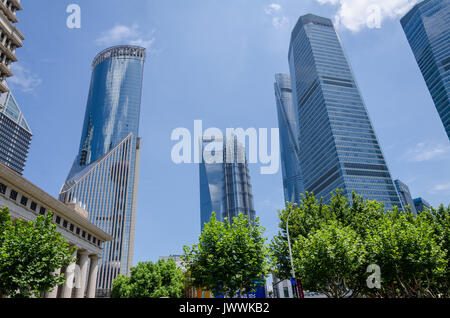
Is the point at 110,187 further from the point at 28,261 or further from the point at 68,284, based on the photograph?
the point at 28,261

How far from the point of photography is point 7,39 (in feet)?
196

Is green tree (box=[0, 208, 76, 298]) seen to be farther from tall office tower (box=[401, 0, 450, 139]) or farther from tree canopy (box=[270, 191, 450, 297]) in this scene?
tall office tower (box=[401, 0, 450, 139])

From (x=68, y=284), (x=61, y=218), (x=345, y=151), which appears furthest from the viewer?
(x=345, y=151)

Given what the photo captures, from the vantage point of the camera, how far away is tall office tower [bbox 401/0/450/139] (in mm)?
175375

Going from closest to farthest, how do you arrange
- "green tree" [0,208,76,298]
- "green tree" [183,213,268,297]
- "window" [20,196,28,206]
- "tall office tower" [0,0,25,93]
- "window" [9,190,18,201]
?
"green tree" [0,208,76,298] < "green tree" [183,213,268,297] < "window" [9,190,18,201] < "window" [20,196,28,206] < "tall office tower" [0,0,25,93]

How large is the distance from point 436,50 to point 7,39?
216 metres

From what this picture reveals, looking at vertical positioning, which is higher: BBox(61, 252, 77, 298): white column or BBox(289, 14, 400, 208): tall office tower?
BBox(289, 14, 400, 208): tall office tower

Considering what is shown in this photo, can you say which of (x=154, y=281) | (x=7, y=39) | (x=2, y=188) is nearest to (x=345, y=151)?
(x=154, y=281)

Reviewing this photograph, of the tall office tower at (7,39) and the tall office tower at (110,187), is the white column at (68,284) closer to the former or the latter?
the tall office tower at (7,39)

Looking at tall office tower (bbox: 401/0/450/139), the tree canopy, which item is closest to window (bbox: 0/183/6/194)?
the tree canopy

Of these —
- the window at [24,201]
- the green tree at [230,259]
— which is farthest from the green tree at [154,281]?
the green tree at [230,259]

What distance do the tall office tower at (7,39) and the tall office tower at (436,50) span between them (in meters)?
200

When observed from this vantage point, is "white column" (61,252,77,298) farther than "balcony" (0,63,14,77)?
No

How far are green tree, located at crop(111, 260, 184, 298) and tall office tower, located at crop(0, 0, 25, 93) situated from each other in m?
43.0
